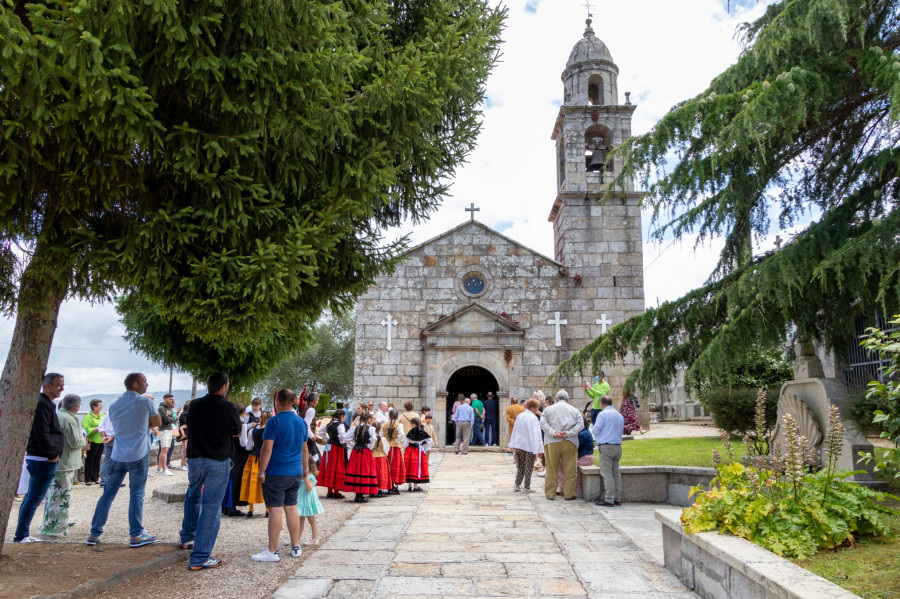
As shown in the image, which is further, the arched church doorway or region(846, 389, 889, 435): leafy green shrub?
the arched church doorway

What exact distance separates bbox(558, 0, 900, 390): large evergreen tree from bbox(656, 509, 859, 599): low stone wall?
2924 millimetres

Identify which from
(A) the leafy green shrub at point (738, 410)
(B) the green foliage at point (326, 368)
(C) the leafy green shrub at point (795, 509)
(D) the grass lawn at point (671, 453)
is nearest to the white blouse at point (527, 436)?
(D) the grass lawn at point (671, 453)

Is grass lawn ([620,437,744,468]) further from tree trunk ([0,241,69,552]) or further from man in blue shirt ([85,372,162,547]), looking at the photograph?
tree trunk ([0,241,69,552])

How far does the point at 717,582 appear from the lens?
14.6 ft

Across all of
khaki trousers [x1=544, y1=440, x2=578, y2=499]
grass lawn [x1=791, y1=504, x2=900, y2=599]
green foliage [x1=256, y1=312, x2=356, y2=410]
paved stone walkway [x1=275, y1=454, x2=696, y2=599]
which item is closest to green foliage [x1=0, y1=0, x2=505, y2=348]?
paved stone walkway [x1=275, y1=454, x2=696, y2=599]

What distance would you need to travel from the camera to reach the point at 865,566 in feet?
13.2

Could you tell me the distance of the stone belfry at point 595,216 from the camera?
18.7m

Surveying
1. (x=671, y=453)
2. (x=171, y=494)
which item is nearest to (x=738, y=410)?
(x=671, y=453)

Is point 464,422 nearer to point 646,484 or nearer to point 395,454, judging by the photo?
point 395,454

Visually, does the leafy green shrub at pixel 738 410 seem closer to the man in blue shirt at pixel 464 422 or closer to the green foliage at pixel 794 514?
the man in blue shirt at pixel 464 422

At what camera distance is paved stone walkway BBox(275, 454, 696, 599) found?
5.01 metres

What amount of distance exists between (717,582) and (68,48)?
5.10 meters

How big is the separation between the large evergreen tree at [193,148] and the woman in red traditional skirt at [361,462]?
13.8ft

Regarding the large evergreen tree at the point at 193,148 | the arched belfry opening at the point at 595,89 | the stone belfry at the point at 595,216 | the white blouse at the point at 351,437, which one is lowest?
the white blouse at the point at 351,437
